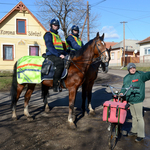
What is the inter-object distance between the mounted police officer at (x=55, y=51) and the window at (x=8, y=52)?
1701 cm

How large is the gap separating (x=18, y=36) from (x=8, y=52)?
2327 mm

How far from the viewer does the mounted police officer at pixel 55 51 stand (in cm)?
513

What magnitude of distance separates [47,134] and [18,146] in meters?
0.87

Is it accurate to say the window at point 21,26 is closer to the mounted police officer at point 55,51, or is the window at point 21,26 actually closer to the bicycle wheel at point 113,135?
the mounted police officer at point 55,51

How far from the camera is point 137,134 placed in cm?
412

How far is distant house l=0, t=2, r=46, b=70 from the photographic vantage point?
20328mm

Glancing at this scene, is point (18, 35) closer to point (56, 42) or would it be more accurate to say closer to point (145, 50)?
point (56, 42)

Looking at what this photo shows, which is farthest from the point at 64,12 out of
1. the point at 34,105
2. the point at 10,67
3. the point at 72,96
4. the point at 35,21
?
the point at 72,96

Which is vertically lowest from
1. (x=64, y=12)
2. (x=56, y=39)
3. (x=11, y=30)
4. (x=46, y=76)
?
(x=46, y=76)

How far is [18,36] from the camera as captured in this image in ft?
68.4

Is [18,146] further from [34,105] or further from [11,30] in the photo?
[11,30]

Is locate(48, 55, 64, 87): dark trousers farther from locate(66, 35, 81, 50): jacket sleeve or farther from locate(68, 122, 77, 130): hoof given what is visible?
locate(68, 122, 77, 130): hoof

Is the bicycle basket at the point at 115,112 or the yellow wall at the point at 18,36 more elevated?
the yellow wall at the point at 18,36

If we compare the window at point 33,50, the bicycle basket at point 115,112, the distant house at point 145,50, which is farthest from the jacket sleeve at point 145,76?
the distant house at point 145,50
